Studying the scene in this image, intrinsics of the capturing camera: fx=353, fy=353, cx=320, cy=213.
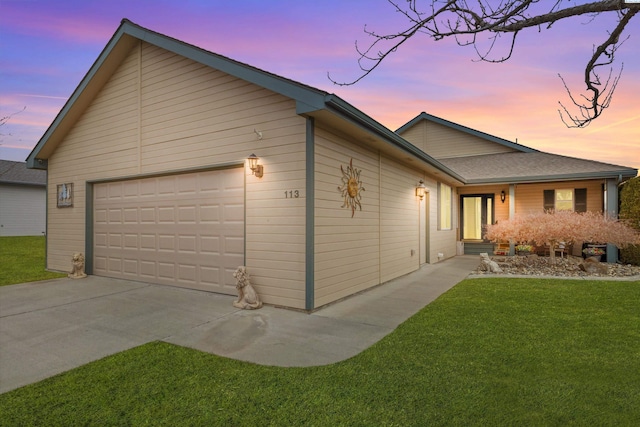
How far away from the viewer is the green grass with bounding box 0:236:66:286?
27.8ft

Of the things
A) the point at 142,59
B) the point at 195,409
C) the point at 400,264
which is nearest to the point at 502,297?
the point at 400,264

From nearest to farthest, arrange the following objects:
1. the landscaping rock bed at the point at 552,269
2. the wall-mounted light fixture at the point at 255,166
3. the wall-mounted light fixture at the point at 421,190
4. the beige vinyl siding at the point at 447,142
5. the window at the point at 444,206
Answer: the wall-mounted light fixture at the point at 255,166 < the landscaping rock bed at the point at 552,269 < the wall-mounted light fixture at the point at 421,190 < the window at the point at 444,206 < the beige vinyl siding at the point at 447,142

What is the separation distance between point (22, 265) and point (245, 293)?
9.15 metres

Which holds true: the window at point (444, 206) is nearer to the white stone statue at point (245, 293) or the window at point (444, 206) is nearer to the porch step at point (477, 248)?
the porch step at point (477, 248)

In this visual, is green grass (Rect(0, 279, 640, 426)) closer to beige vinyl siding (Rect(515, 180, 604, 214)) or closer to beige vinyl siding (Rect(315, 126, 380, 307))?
beige vinyl siding (Rect(315, 126, 380, 307))

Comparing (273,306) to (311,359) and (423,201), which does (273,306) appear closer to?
(311,359)

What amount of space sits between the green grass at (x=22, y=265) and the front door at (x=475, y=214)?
14.1 m

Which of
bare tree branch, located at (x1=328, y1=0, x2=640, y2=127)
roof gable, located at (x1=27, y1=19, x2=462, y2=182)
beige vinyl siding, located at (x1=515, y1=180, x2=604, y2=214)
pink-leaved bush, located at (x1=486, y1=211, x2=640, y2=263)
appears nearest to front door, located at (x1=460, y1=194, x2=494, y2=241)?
beige vinyl siding, located at (x1=515, y1=180, x2=604, y2=214)

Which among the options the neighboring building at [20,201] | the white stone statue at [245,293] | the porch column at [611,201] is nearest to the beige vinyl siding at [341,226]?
the white stone statue at [245,293]

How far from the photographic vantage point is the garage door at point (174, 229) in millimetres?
6391

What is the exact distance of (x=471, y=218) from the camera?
49.3ft

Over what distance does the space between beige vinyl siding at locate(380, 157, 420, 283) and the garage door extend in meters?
3.35

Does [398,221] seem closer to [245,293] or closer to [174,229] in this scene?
[245,293]

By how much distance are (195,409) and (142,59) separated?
24.9ft
